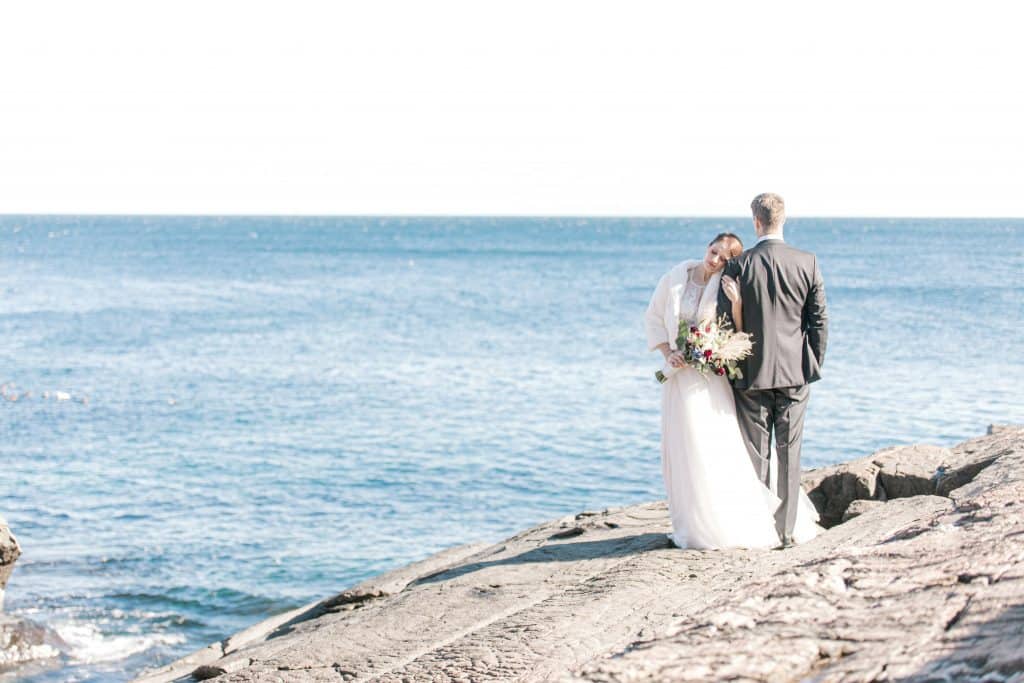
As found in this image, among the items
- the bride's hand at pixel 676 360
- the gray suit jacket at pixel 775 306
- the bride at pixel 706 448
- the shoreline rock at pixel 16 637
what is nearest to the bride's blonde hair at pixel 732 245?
the bride at pixel 706 448

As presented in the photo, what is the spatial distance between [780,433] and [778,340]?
A: 2.42ft

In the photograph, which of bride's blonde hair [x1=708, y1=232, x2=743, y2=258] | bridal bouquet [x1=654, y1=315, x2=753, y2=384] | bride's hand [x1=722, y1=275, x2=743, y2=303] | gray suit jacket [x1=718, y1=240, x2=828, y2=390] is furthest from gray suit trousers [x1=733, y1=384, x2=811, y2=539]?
bride's blonde hair [x1=708, y1=232, x2=743, y2=258]

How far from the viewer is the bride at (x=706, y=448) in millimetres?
8086

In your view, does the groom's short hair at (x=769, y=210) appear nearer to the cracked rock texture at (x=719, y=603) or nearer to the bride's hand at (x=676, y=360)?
the bride's hand at (x=676, y=360)

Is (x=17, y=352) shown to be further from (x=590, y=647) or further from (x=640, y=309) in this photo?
(x=590, y=647)

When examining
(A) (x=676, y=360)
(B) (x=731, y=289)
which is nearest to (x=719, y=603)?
(A) (x=676, y=360)

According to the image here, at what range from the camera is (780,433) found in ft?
27.1

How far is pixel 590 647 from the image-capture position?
6059 mm

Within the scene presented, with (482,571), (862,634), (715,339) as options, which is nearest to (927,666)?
(862,634)

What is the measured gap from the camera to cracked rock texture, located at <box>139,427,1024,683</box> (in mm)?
2820

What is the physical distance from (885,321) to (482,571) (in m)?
42.3

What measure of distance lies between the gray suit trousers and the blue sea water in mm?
8037

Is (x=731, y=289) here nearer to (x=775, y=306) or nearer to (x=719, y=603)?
(x=775, y=306)

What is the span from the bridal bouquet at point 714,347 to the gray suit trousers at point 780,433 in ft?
1.05
